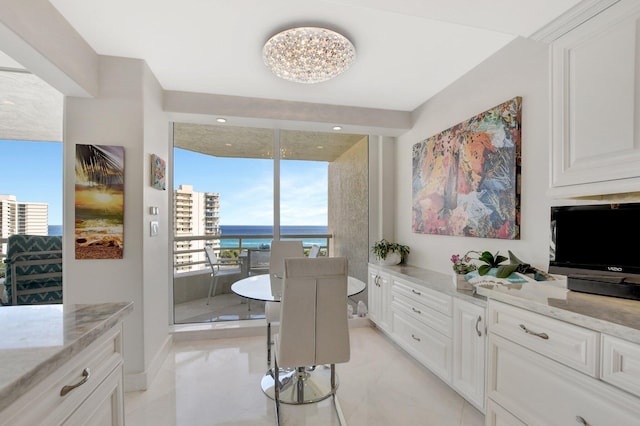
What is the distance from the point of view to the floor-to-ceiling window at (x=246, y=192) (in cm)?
371

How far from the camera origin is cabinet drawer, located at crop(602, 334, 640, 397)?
1037 mm

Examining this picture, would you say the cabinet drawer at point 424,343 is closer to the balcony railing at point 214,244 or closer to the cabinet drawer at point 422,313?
the cabinet drawer at point 422,313

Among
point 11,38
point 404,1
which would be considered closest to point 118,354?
point 11,38

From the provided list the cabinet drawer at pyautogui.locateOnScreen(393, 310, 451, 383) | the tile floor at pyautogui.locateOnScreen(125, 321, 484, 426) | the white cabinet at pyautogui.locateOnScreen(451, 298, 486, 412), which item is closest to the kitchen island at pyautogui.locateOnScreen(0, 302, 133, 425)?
the tile floor at pyautogui.locateOnScreen(125, 321, 484, 426)

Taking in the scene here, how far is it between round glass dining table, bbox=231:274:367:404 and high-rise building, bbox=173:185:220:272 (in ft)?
4.39

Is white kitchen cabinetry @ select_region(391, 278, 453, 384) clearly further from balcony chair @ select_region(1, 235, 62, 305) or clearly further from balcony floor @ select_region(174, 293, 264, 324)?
balcony chair @ select_region(1, 235, 62, 305)

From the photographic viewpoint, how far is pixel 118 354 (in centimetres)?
117

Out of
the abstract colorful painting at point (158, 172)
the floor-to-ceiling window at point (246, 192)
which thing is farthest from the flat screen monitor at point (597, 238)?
the abstract colorful painting at point (158, 172)

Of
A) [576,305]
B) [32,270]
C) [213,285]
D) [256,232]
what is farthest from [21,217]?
[576,305]

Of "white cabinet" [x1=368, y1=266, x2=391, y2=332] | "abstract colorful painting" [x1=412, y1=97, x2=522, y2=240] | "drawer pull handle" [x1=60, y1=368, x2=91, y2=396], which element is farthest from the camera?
"white cabinet" [x1=368, y1=266, x2=391, y2=332]

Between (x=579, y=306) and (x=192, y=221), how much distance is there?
3.64m

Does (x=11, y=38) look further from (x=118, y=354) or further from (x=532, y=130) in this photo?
(x=532, y=130)

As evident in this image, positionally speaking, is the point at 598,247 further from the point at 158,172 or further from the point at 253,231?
the point at 253,231

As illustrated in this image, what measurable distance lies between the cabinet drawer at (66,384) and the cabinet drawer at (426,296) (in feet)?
6.83
